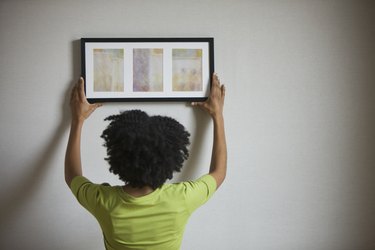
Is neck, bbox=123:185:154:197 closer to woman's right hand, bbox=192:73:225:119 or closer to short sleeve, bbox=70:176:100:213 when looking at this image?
short sleeve, bbox=70:176:100:213

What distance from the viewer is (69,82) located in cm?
134

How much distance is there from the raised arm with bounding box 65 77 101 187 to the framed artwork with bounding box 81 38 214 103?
0.04 m

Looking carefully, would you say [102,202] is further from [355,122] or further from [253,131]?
[355,122]

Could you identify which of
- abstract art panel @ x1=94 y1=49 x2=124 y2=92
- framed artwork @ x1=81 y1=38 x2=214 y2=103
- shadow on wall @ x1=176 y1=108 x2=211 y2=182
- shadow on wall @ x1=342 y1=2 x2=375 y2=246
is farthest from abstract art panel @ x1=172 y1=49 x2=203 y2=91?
shadow on wall @ x1=342 y1=2 x2=375 y2=246

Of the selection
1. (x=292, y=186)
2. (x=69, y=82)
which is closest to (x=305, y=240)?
(x=292, y=186)

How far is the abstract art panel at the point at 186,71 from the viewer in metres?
1.32

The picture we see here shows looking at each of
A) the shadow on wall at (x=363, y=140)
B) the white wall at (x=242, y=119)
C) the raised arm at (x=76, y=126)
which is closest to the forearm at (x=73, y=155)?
the raised arm at (x=76, y=126)

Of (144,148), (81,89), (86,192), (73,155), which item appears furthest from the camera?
(81,89)

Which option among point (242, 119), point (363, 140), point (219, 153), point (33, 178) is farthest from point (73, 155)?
point (363, 140)

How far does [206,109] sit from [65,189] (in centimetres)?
78

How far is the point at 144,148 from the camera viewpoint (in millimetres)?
866

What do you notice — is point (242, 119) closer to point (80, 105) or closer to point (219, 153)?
point (219, 153)

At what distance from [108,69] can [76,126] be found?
0.98 ft

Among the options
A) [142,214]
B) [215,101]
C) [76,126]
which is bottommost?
[142,214]
